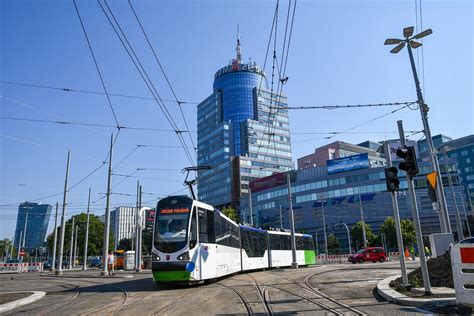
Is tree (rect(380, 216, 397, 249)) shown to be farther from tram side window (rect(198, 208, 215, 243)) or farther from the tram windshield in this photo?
the tram windshield

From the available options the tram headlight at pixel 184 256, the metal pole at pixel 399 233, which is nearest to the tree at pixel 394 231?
the metal pole at pixel 399 233

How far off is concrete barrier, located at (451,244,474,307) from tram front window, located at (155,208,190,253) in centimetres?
846

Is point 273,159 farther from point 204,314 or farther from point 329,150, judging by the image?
point 204,314

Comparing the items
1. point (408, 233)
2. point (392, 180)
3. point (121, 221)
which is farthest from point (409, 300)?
point (121, 221)

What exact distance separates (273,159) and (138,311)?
4409 inches

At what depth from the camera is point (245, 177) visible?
116562mm

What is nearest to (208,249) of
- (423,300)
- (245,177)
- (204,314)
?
(204,314)

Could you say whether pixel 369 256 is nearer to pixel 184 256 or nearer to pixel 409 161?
pixel 184 256

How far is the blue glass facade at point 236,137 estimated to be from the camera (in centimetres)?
11681

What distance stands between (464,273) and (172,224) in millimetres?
9274

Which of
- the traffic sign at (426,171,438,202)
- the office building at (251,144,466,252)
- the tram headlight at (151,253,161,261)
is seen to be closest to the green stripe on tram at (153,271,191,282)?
the tram headlight at (151,253,161,261)

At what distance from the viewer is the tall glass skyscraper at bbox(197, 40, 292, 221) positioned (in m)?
117

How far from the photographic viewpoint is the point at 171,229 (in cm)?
1354

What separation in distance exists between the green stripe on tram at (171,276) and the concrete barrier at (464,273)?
8.19 meters
